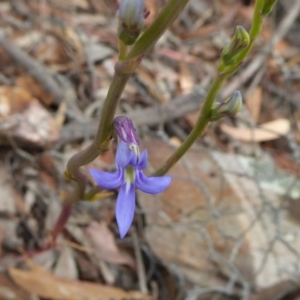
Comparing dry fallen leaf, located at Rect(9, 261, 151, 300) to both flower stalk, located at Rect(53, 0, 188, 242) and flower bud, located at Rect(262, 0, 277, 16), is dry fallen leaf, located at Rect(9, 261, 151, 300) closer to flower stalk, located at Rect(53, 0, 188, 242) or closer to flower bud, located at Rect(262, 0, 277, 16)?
flower stalk, located at Rect(53, 0, 188, 242)

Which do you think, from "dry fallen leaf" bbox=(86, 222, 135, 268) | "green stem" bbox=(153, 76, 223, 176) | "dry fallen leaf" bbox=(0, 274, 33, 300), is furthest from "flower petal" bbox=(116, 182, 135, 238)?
"dry fallen leaf" bbox=(86, 222, 135, 268)

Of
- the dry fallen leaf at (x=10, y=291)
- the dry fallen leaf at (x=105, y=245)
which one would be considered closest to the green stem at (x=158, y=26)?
the dry fallen leaf at (x=10, y=291)

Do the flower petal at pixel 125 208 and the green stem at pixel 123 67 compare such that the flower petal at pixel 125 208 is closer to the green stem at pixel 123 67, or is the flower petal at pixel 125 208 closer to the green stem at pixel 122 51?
the green stem at pixel 123 67

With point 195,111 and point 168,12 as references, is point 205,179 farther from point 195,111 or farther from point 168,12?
point 168,12

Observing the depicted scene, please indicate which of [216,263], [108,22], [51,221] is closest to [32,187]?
[51,221]

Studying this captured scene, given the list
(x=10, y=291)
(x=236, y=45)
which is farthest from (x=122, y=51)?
(x=10, y=291)
